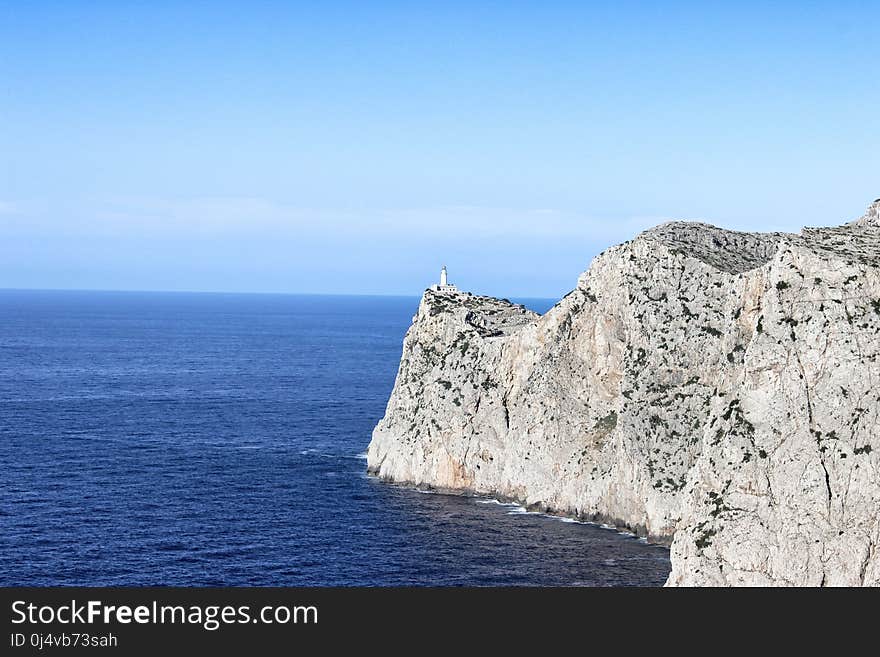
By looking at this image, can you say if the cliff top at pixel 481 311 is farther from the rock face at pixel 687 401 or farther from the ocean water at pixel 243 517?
the ocean water at pixel 243 517

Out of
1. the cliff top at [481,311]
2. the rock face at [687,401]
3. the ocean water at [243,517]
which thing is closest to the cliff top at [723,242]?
the rock face at [687,401]

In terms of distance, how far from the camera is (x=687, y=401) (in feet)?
305

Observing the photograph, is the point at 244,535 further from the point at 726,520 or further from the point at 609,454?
the point at 726,520

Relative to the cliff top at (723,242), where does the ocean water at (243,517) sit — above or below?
below

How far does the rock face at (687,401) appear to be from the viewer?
2616 inches

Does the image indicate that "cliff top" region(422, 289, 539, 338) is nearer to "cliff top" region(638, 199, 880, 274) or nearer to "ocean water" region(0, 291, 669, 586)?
"ocean water" region(0, 291, 669, 586)

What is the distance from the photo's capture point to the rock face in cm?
6644

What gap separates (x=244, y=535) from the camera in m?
86.9

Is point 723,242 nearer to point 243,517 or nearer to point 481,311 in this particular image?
point 481,311

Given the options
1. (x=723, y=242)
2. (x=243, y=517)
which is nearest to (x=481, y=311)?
(x=723, y=242)

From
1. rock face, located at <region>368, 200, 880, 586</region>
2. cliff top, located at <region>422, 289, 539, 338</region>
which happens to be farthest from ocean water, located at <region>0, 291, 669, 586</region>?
cliff top, located at <region>422, 289, 539, 338</region>

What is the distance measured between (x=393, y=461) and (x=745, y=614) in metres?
96.2

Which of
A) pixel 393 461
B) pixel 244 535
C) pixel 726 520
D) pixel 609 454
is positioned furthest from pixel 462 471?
pixel 726 520

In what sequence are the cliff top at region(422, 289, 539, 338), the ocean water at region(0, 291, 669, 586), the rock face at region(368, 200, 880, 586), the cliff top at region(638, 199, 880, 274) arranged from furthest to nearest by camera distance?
1. the cliff top at region(422, 289, 539, 338)
2. the cliff top at region(638, 199, 880, 274)
3. the ocean water at region(0, 291, 669, 586)
4. the rock face at region(368, 200, 880, 586)
